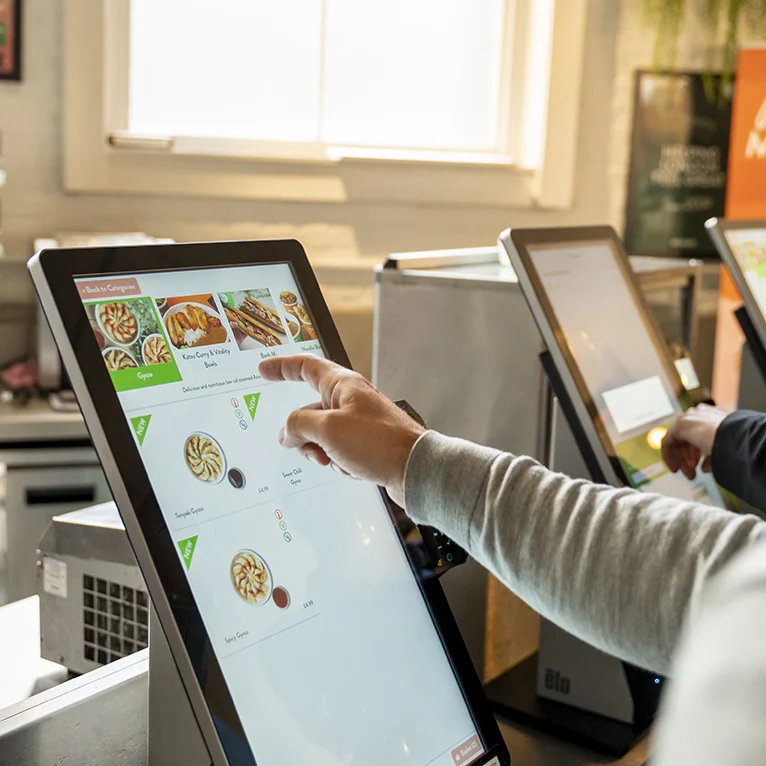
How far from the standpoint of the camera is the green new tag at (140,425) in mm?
674

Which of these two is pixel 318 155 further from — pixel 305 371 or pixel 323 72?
pixel 305 371

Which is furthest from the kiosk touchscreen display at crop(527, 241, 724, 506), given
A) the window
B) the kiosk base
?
the window

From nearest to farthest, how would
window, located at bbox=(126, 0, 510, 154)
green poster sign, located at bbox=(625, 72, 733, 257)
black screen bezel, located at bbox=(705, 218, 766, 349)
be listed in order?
black screen bezel, located at bbox=(705, 218, 766, 349) < window, located at bbox=(126, 0, 510, 154) < green poster sign, located at bbox=(625, 72, 733, 257)

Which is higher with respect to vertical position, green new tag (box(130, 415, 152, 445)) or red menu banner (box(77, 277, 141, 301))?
red menu banner (box(77, 277, 141, 301))

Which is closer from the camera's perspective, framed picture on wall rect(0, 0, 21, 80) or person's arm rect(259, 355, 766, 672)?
person's arm rect(259, 355, 766, 672)

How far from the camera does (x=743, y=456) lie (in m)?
1.12

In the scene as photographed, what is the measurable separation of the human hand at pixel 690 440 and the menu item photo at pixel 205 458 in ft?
2.03

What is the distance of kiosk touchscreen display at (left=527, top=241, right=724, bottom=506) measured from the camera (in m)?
1.06

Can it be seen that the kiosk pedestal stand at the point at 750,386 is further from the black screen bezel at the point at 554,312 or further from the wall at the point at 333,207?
the wall at the point at 333,207

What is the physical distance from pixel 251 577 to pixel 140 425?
5.2 inches

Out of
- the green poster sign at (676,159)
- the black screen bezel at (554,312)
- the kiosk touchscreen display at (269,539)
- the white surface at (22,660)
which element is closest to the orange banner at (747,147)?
the green poster sign at (676,159)

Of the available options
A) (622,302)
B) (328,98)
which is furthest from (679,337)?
(328,98)

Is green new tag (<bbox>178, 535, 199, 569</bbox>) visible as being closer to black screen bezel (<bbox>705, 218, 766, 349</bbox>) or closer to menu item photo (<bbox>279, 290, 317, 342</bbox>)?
menu item photo (<bbox>279, 290, 317, 342</bbox>)

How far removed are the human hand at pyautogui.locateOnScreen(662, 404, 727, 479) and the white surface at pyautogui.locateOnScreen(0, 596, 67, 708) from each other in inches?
27.9
